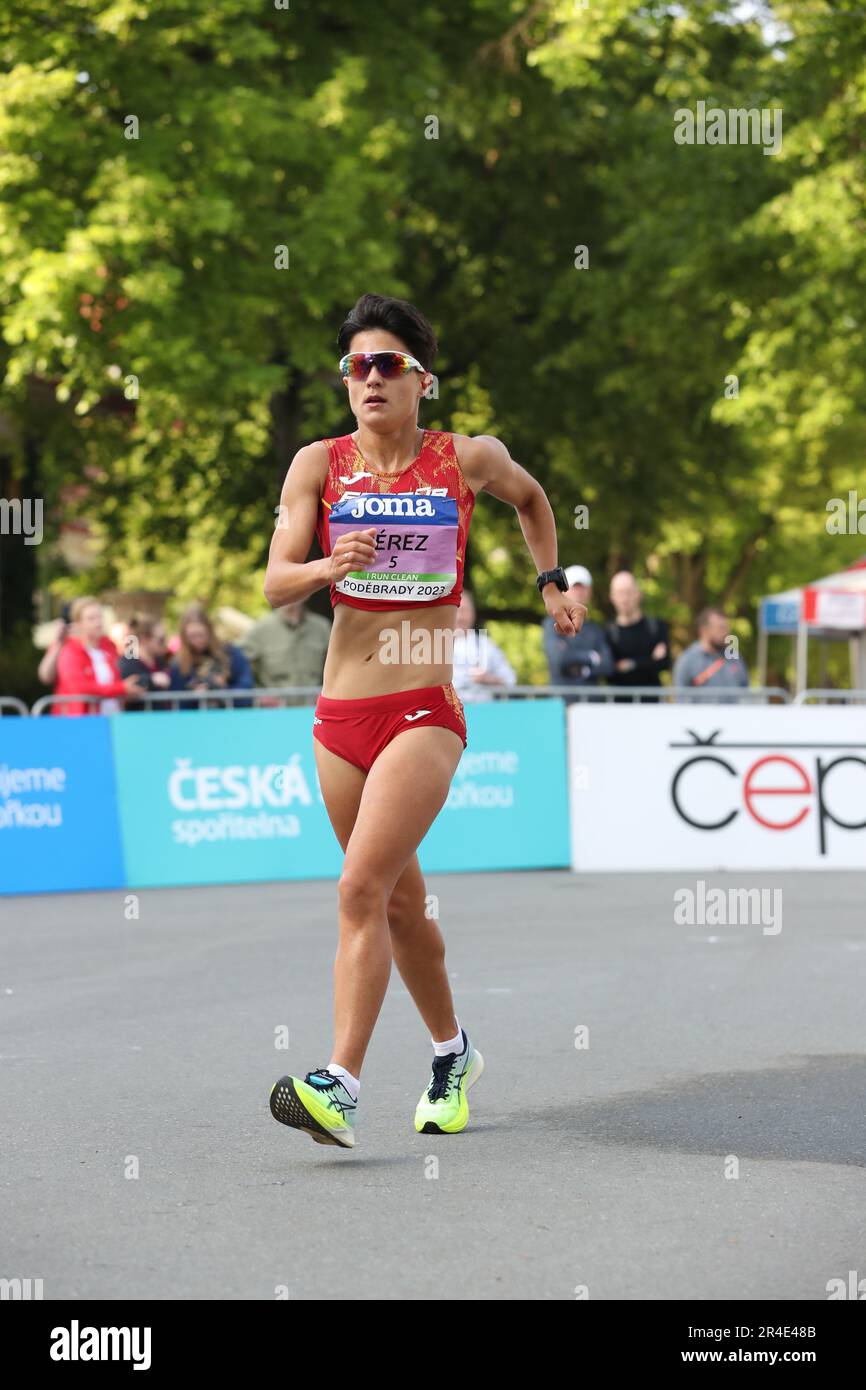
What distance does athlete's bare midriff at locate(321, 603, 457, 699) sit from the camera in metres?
5.91

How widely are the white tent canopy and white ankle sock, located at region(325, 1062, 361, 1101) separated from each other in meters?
20.7

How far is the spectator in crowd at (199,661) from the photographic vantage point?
1520cm

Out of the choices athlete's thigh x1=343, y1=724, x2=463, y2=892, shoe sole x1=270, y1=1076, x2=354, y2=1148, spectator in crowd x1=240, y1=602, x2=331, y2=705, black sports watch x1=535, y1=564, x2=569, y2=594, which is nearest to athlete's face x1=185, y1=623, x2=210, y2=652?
spectator in crowd x1=240, y1=602, x2=331, y2=705

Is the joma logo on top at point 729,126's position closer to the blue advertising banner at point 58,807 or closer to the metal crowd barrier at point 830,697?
the metal crowd barrier at point 830,697

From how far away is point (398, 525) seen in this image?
5836 millimetres

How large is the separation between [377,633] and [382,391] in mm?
667

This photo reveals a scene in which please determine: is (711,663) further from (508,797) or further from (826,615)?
(826,615)

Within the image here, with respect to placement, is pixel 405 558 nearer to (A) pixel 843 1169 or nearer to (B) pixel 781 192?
(A) pixel 843 1169

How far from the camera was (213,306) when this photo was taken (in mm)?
21812

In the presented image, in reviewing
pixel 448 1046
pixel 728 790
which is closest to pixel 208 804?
pixel 728 790

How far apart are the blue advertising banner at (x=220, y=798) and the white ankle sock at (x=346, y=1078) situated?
8350mm

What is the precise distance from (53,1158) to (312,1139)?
2.38ft

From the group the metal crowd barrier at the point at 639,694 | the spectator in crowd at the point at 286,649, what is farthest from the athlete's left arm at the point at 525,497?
the spectator in crowd at the point at 286,649

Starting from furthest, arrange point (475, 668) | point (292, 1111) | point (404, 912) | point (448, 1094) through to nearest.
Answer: point (475, 668) < point (448, 1094) < point (404, 912) < point (292, 1111)
